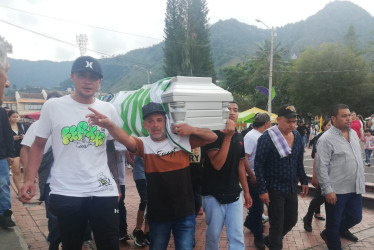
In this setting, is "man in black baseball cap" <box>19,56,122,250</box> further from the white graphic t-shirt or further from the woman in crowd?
the woman in crowd

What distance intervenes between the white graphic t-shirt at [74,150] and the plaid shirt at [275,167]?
1.83 meters

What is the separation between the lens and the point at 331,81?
33312 millimetres

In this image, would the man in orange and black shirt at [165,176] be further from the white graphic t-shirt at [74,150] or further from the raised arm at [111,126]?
the white graphic t-shirt at [74,150]

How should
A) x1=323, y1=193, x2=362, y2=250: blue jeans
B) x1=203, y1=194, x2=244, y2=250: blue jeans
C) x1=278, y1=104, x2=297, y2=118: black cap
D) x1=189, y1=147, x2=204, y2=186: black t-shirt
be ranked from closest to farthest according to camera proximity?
x1=203, y1=194, x2=244, y2=250: blue jeans, x1=189, y1=147, x2=204, y2=186: black t-shirt, x1=278, y1=104, x2=297, y2=118: black cap, x1=323, y1=193, x2=362, y2=250: blue jeans

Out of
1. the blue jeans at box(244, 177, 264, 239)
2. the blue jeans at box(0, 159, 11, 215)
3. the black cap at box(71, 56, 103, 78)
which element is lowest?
the blue jeans at box(244, 177, 264, 239)

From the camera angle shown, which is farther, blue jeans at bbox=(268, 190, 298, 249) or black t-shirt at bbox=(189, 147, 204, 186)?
blue jeans at bbox=(268, 190, 298, 249)

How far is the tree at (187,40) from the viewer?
151 feet

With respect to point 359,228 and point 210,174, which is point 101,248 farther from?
point 359,228

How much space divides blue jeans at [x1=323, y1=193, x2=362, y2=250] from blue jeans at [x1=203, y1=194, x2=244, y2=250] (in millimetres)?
1400

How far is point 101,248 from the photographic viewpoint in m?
2.31

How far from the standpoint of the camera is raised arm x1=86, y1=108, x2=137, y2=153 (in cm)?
218

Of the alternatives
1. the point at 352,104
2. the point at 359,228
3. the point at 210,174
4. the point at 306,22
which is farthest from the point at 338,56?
the point at 306,22

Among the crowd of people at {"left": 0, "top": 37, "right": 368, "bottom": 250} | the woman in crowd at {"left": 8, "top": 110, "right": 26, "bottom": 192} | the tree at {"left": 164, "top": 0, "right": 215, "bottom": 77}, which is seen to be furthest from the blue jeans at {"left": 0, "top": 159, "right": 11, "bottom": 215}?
the tree at {"left": 164, "top": 0, "right": 215, "bottom": 77}

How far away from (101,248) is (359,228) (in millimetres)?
4299
